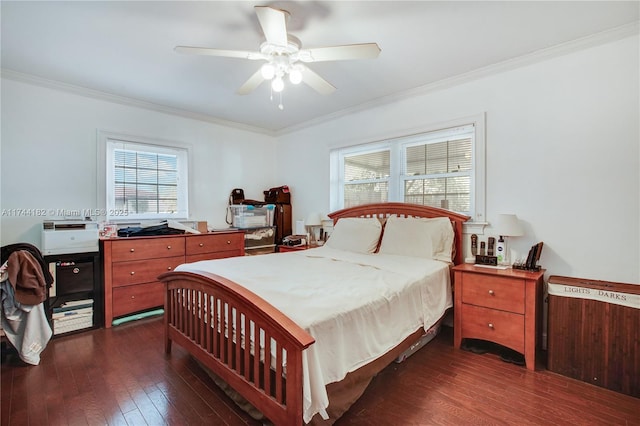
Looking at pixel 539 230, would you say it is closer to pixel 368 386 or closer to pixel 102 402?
pixel 368 386

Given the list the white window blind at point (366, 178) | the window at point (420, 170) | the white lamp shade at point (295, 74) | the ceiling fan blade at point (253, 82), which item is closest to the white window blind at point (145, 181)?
the ceiling fan blade at point (253, 82)

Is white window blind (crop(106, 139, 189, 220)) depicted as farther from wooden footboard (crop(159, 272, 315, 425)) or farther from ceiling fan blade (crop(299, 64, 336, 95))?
ceiling fan blade (crop(299, 64, 336, 95))

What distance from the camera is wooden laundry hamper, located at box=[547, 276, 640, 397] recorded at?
1887mm

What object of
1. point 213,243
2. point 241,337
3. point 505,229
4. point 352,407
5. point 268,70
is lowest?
point 352,407

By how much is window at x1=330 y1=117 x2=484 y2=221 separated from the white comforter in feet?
2.82

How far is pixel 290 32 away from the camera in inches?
87.0

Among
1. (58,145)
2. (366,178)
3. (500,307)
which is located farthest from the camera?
(366,178)

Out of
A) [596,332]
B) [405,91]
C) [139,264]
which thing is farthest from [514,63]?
[139,264]

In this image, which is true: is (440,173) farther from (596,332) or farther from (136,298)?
(136,298)

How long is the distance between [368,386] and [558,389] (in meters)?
1.25

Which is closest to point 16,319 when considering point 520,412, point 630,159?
point 520,412

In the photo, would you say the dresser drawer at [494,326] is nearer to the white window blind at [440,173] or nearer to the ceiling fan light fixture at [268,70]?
the white window blind at [440,173]

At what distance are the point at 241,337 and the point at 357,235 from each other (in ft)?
Result: 6.34

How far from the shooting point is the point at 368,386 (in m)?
1.96
